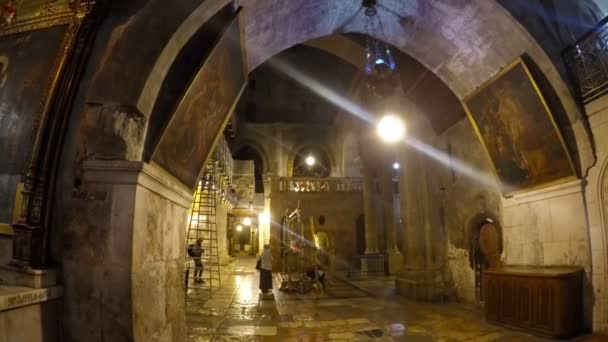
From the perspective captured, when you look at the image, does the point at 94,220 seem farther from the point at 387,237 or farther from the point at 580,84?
the point at 387,237

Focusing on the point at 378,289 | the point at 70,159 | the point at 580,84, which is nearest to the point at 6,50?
the point at 70,159

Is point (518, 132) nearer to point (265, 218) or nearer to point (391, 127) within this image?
point (391, 127)

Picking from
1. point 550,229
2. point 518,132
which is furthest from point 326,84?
point 550,229

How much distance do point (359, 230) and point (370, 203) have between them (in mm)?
3869

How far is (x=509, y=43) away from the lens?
6.09 m

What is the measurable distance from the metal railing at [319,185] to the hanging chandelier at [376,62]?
11154 millimetres

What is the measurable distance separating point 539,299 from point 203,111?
20.6 ft

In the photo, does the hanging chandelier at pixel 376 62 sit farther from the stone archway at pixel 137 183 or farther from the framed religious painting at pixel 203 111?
the framed religious painting at pixel 203 111

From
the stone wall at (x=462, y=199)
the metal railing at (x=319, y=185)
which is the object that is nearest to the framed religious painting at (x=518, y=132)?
the stone wall at (x=462, y=199)

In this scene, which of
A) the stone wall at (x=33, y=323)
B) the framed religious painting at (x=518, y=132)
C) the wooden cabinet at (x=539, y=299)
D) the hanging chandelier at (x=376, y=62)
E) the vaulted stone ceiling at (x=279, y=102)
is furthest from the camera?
the vaulted stone ceiling at (x=279, y=102)

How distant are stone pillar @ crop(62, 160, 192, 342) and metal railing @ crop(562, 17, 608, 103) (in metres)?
6.81

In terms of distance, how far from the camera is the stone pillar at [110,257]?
11.7ft

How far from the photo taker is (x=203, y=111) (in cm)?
495

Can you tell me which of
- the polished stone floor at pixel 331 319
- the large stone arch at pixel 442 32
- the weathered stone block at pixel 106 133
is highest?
the large stone arch at pixel 442 32
